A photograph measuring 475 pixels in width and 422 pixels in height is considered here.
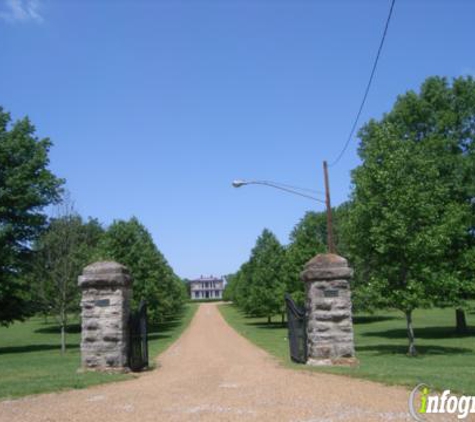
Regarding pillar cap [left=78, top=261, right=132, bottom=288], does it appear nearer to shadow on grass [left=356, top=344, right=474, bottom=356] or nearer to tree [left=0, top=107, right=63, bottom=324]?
shadow on grass [left=356, top=344, right=474, bottom=356]

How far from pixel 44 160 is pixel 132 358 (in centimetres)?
1794

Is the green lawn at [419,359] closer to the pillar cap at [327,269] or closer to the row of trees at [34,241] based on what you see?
the pillar cap at [327,269]

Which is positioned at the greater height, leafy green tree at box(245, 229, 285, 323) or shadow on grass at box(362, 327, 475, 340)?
leafy green tree at box(245, 229, 285, 323)

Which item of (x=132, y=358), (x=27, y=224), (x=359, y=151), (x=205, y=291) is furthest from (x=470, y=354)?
(x=205, y=291)

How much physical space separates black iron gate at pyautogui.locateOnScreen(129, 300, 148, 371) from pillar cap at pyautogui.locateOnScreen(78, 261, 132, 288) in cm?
100

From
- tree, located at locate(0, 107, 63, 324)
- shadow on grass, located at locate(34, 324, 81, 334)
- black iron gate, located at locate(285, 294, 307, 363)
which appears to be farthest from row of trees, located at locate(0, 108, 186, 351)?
shadow on grass, located at locate(34, 324, 81, 334)

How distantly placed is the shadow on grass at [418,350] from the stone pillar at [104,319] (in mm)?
9645

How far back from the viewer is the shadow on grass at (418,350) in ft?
59.4

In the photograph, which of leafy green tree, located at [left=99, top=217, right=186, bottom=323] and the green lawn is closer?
the green lawn

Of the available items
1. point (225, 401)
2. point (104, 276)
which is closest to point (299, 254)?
point (104, 276)

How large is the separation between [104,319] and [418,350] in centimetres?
1273

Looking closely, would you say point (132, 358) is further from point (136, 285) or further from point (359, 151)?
point (359, 151)

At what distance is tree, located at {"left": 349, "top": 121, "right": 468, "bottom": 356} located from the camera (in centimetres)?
1648

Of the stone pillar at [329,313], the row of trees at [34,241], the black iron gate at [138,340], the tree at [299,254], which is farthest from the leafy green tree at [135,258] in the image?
the stone pillar at [329,313]
